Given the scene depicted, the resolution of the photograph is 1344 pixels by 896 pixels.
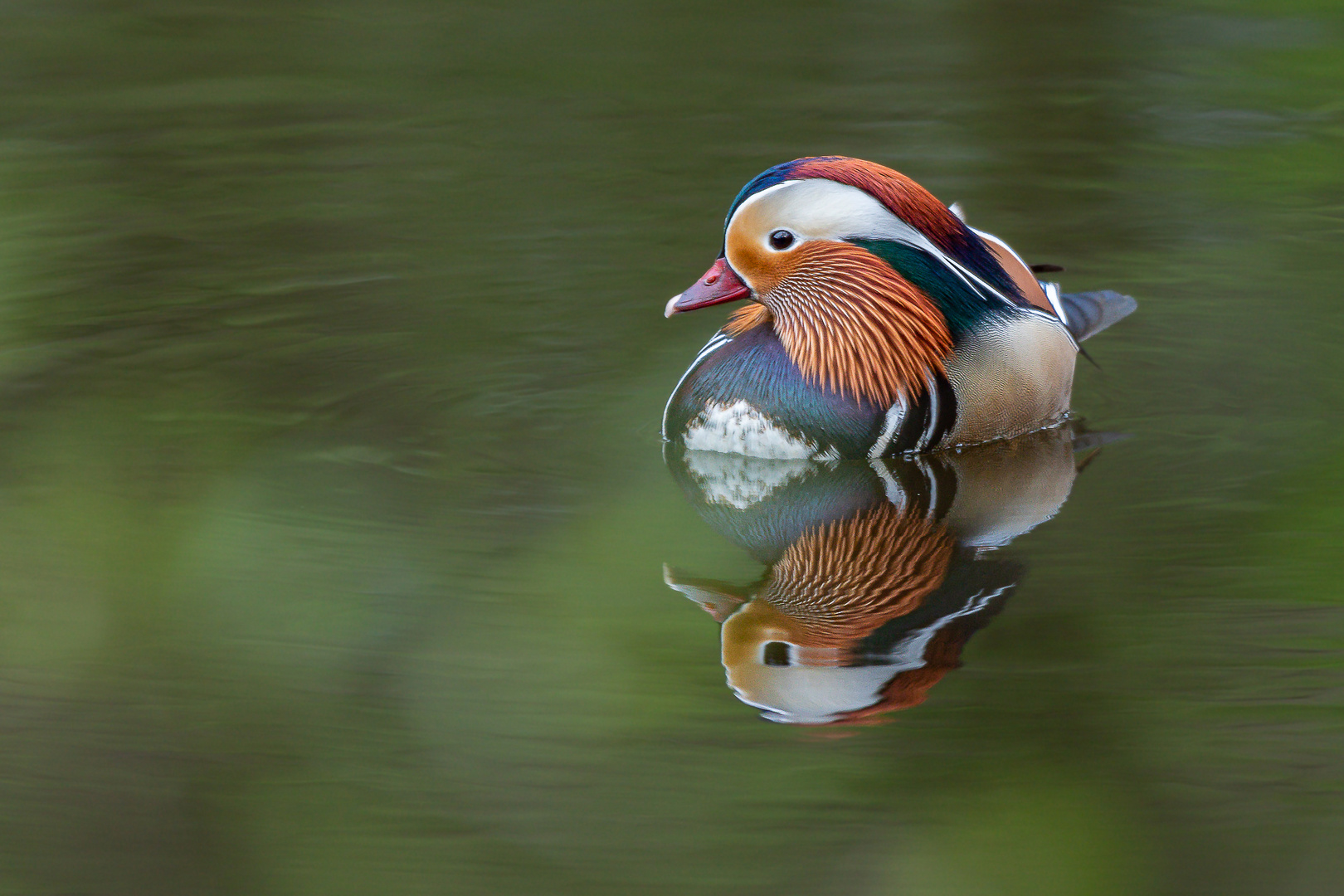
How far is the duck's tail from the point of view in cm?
585

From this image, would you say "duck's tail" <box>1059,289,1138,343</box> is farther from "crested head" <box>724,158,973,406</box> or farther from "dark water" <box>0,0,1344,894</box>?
"crested head" <box>724,158,973,406</box>

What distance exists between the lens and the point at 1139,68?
30.8ft

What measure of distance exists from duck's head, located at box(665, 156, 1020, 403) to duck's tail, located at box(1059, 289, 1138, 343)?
2.38 feet

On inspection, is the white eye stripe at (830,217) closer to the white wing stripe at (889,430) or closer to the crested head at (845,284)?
the crested head at (845,284)

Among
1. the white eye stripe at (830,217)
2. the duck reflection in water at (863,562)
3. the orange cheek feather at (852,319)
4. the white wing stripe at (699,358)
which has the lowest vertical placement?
the duck reflection in water at (863,562)

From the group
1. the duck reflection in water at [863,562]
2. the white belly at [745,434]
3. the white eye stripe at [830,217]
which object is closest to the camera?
the duck reflection in water at [863,562]

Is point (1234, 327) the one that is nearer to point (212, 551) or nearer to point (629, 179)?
point (629, 179)

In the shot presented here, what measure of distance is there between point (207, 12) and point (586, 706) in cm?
811

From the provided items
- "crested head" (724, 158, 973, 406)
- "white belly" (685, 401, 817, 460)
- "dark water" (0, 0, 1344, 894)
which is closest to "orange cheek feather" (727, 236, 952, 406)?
"crested head" (724, 158, 973, 406)

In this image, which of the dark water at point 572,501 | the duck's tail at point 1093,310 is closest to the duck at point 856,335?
the dark water at point 572,501

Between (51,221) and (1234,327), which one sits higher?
(51,221)

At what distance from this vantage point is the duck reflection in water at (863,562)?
12.3 ft

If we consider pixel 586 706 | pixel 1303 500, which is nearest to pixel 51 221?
pixel 586 706

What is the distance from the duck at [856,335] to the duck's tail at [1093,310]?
2.17 feet
